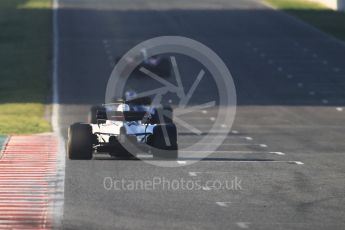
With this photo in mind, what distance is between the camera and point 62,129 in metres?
39.3

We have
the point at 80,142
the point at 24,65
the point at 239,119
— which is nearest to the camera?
the point at 80,142

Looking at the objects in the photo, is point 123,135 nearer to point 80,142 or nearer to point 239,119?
point 80,142

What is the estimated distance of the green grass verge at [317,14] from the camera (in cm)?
8075

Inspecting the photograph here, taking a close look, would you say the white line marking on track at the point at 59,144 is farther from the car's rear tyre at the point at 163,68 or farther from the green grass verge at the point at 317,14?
the green grass verge at the point at 317,14

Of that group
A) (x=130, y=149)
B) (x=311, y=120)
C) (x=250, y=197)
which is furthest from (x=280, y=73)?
(x=250, y=197)

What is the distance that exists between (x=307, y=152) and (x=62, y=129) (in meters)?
10.3

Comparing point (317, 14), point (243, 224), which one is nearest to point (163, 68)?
point (317, 14)

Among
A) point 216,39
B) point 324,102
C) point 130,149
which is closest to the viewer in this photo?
point 130,149

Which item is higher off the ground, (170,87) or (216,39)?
(216,39)

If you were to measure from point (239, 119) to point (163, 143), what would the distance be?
15.5 metres

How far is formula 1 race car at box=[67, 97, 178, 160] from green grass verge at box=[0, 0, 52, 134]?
8.28m

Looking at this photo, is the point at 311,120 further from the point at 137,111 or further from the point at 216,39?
the point at 216,39

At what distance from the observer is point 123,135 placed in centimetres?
2897

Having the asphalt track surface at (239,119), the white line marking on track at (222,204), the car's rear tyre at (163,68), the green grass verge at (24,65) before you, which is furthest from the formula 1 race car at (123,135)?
the car's rear tyre at (163,68)
